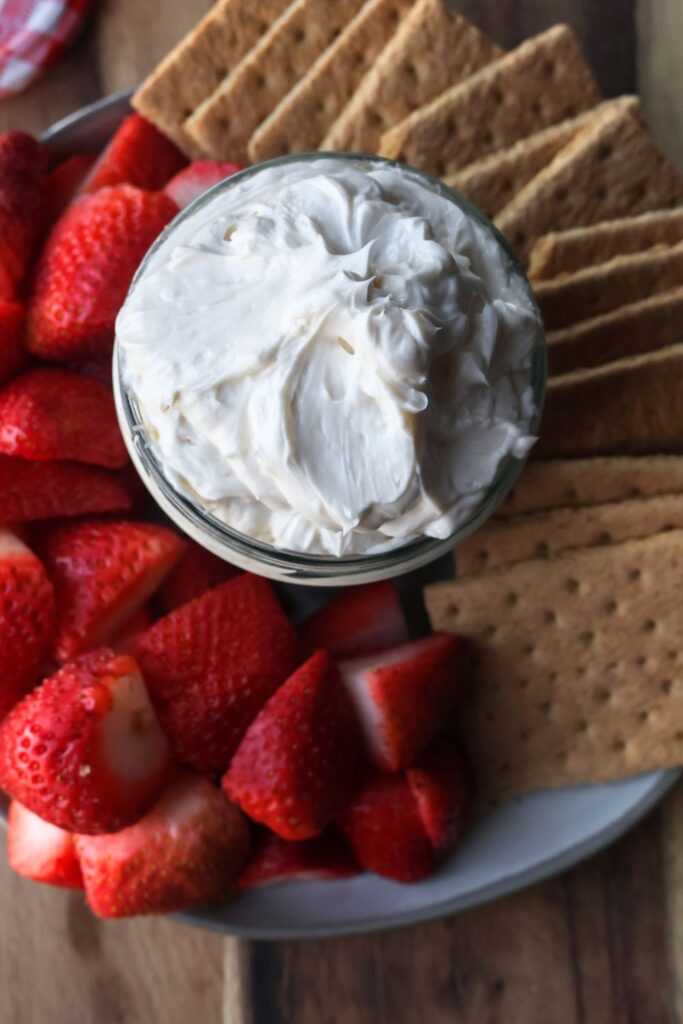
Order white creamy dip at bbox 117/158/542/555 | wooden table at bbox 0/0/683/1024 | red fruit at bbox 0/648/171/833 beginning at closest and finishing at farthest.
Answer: white creamy dip at bbox 117/158/542/555, red fruit at bbox 0/648/171/833, wooden table at bbox 0/0/683/1024

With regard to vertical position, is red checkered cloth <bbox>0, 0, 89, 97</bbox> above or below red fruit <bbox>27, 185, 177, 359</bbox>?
above

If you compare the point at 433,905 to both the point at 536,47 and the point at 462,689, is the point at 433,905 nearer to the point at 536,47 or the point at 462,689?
the point at 462,689

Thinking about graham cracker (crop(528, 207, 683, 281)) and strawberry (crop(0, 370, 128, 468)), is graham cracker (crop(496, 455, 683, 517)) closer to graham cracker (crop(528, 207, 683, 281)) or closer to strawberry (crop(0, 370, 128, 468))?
graham cracker (crop(528, 207, 683, 281))

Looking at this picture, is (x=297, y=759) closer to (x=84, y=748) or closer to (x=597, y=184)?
(x=84, y=748)

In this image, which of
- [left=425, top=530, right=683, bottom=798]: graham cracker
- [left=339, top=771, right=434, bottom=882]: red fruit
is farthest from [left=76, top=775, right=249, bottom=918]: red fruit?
[left=425, top=530, right=683, bottom=798]: graham cracker

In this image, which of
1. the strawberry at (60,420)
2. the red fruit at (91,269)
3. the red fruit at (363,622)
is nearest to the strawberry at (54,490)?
the strawberry at (60,420)

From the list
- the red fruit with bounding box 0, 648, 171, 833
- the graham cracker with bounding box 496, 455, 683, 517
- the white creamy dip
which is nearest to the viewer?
the white creamy dip

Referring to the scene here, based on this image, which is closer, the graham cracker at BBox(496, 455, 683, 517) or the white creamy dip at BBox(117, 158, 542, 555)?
the white creamy dip at BBox(117, 158, 542, 555)

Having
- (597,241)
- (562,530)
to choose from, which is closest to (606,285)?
(597,241)
